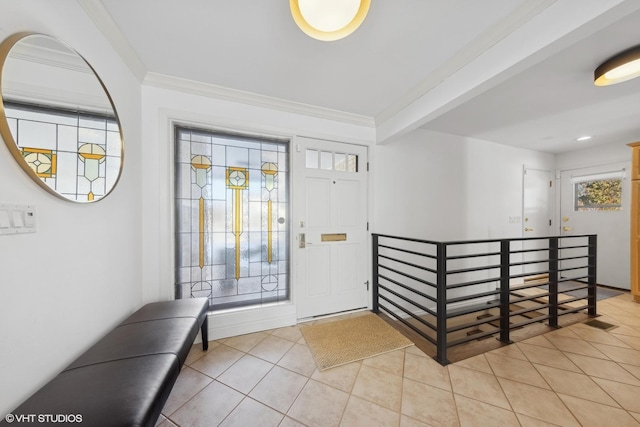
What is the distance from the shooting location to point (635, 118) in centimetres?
268

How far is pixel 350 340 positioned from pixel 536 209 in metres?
4.27

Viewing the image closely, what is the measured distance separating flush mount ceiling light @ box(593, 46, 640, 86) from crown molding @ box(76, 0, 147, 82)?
11.1 feet

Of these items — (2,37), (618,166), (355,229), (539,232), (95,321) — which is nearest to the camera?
(2,37)

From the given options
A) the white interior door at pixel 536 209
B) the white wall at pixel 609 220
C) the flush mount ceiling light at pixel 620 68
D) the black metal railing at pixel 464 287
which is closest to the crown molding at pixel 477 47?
the flush mount ceiling light at pixel 620 68

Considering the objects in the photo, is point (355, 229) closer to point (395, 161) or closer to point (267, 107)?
point (395, 161)

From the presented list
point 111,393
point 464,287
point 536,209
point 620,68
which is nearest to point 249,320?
point 111,393

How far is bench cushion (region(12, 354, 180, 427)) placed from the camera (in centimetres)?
77

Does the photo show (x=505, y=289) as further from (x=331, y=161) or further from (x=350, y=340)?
(x=331, y=161)

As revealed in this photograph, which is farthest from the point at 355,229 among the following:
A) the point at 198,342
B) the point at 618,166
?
the point at 618,166

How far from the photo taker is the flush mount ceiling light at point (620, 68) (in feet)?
4.92

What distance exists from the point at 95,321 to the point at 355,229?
7.41 ft

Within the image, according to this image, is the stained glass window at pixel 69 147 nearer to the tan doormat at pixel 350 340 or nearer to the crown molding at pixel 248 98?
the crown molding at pixel 248 98

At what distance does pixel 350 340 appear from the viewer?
205cm

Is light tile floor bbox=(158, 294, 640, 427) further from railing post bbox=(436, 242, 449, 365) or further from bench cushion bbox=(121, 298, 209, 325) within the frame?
bench cushion bbox=(121, 298, 209, 325)
